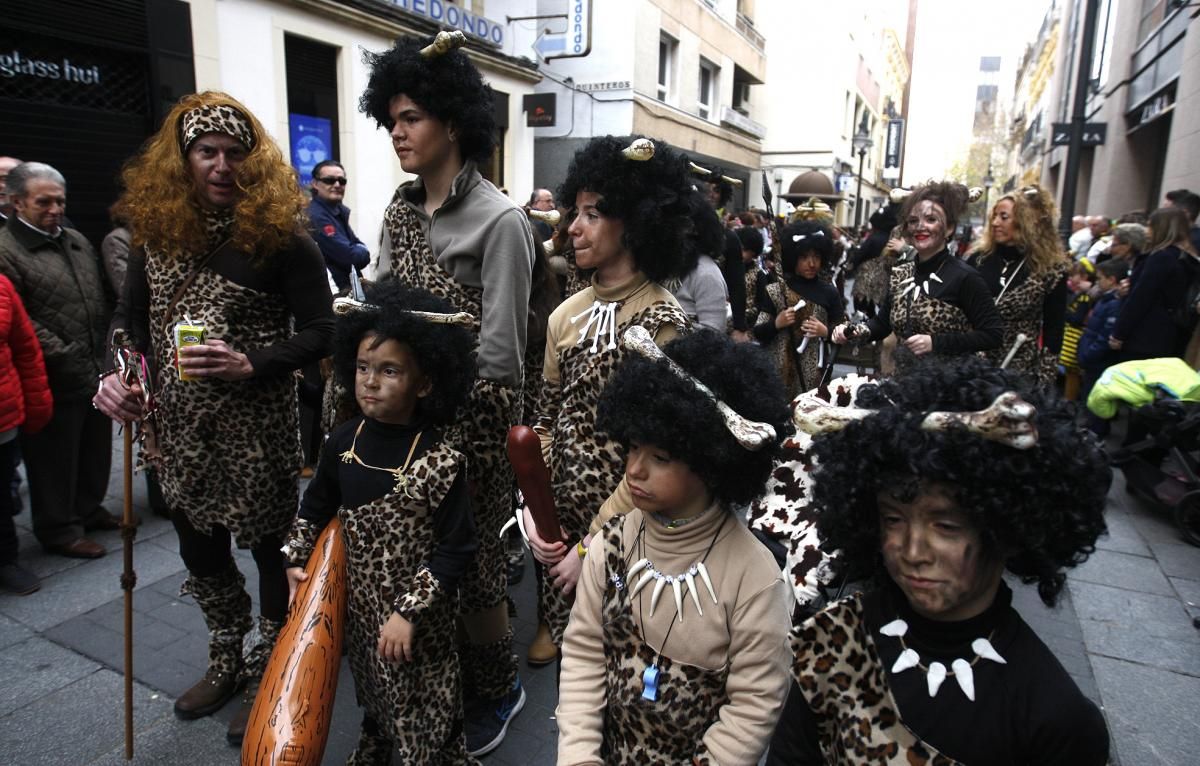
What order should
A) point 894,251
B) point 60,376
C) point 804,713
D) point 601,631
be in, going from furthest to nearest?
point 894,251, point 60,376, point 601,631, point 804,713

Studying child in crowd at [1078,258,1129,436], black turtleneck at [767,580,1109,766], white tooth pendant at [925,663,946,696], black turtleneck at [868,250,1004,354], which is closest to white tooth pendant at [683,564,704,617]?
black turtleneck at [767,580,1109,766]

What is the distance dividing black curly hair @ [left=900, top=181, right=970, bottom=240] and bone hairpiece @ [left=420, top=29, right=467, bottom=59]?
282 cm

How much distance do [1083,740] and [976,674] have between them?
18 centimetres

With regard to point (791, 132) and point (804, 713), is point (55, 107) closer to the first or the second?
point (804, 713)

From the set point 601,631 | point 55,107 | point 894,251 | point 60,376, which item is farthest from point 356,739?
point 55,107

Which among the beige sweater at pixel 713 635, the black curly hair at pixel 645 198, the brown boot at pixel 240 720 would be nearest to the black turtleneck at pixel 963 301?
the black curly hair at pixel 645 198

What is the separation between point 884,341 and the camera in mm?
5184

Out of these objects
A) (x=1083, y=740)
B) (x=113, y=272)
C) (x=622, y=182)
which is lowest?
(x=1083, y=740)

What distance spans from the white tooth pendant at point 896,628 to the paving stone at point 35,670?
3.34 metres

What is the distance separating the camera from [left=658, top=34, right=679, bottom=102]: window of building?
19.8m

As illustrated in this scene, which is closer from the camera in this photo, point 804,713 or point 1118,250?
point 804,713

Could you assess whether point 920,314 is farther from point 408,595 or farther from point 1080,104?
point 1080,104

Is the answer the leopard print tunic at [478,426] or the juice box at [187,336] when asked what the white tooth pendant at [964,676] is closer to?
the leopard print tunic at [478,426]

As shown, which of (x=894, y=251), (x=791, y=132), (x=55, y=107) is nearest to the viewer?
(x=894, y=251)
